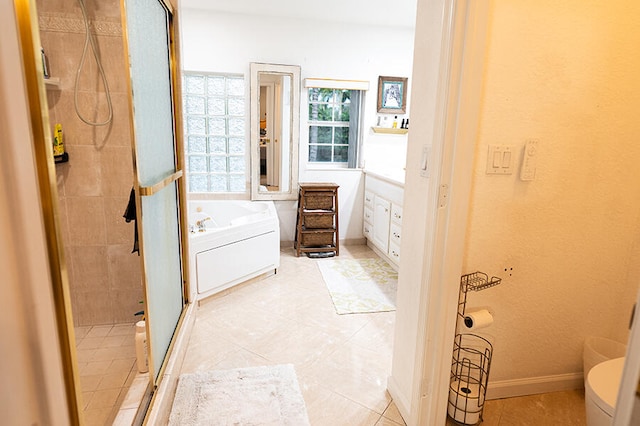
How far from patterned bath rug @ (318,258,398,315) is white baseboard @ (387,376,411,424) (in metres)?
0.89

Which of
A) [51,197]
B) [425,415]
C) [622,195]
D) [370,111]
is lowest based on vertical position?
[425,415]

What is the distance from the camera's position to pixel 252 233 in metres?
3.16

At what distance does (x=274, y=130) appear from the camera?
4047 mm

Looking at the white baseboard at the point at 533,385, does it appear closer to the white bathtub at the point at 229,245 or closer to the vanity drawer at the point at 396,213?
the vanity drawer at the point at 396,213

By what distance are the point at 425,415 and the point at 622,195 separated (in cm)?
135

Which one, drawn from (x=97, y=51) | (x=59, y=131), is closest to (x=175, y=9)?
(x=97, y=51)

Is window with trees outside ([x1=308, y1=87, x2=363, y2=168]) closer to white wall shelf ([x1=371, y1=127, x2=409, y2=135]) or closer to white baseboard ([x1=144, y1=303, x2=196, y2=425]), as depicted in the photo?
white wall shelf ([x1=371, y1=127, x2=409, y2=135])

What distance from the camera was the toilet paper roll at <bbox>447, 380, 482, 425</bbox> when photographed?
1.62m

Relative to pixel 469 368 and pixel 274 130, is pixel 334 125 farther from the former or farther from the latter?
pixel 469 368

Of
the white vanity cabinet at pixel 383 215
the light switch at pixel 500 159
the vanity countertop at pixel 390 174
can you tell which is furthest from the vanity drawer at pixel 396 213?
the light switch at pixel 500 159

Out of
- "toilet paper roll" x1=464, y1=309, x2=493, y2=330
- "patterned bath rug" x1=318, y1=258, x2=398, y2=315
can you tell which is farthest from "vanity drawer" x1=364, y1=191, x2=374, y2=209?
"toilet paper roll" x1=464, y1=309, x2=493, y2=330

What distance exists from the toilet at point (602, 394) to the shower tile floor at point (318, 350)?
0.49 metres

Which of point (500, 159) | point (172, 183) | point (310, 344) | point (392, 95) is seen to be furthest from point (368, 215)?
point (500, 159)

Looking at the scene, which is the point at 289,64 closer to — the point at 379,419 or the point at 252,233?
the point at 252,233
